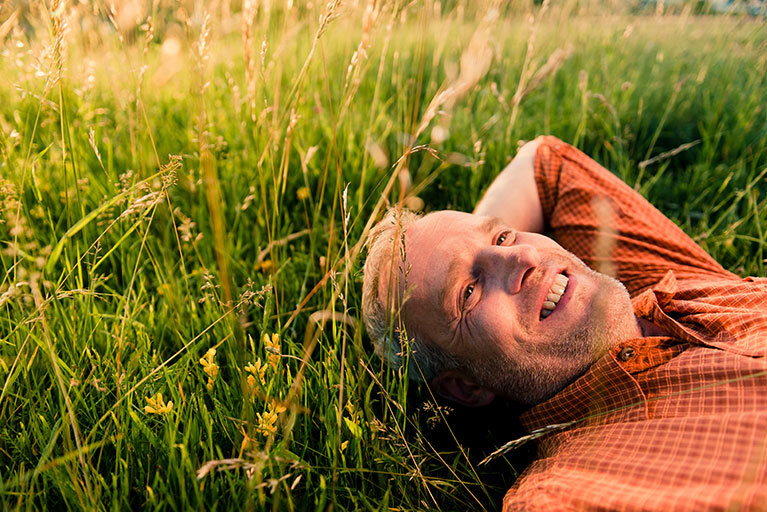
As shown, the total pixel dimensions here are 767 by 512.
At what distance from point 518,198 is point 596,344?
99 centimetres

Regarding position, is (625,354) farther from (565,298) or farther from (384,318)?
(384,318)

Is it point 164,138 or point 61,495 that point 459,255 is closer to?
point 61,495

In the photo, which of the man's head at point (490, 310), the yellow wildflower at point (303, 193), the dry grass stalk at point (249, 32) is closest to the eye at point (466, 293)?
the man's head at point (490, 310)

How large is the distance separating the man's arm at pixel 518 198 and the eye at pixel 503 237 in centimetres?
35

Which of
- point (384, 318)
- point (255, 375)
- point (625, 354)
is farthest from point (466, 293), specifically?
point (255, 375)

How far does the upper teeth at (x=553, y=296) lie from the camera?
2094mm

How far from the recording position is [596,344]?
192 centimetres

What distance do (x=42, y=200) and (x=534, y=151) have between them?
7.55 ft

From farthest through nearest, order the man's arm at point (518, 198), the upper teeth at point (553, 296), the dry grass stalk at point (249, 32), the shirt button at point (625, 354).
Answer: the man's arm at point (518, 198) < the upper teeth at point (553, 296) < the shirt button at point (625, 354) < the dry grass stalk at point (249, 32)

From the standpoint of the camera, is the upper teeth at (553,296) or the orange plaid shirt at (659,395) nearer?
the orange plaid shirt at (659,395)

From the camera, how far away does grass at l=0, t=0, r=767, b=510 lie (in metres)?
1.44

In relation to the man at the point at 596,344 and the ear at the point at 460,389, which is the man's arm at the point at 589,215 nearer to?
the man at the point at 596,344

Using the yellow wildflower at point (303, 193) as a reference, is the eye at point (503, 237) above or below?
below

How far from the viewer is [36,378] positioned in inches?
65.1
